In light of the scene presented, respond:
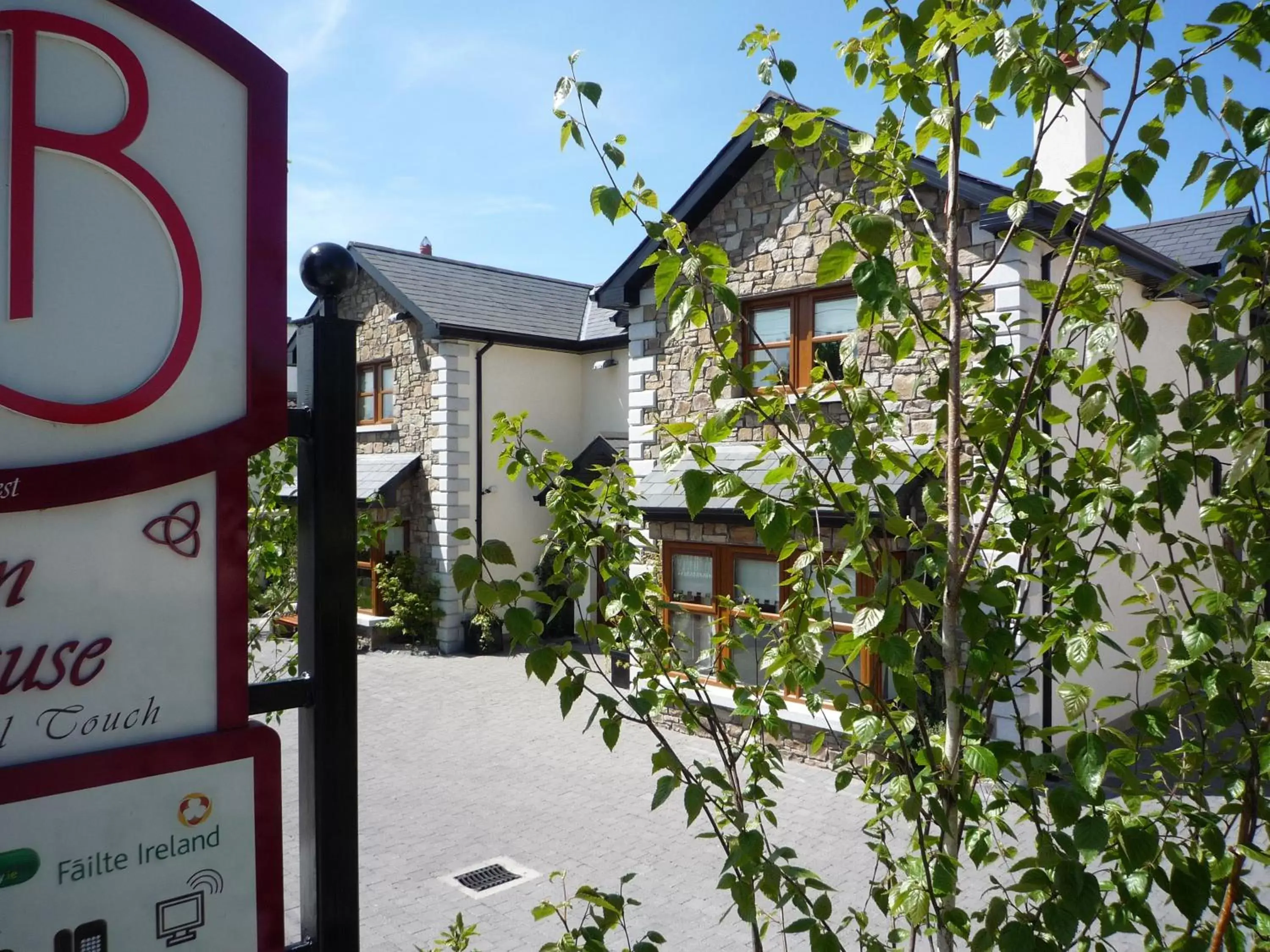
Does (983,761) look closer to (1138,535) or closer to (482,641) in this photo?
(1138,535)

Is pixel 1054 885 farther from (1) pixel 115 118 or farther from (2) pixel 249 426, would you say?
(1) pixel 115 118

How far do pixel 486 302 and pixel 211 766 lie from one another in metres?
16.1

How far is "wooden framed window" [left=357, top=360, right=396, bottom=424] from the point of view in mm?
17094

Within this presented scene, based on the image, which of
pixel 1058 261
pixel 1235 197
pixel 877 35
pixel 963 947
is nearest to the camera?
pixel 1235 197

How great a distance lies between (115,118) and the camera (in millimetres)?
1787

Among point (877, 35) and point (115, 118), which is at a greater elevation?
point (877, 35)

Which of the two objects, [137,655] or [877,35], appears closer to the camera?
[137,655]

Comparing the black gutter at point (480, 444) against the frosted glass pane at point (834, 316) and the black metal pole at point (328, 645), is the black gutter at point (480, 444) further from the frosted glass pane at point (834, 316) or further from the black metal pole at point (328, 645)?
the black metal pole at point (328, 645)

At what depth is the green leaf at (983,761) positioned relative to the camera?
75.2 inches

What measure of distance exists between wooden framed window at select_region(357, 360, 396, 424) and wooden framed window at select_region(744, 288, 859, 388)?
27.8 feet

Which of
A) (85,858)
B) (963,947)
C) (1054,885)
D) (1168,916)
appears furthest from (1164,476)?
(1168,916)

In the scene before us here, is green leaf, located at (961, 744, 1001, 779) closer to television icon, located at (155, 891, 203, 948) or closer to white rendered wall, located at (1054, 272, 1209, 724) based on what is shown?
television icon, located at (155, 891, 203, 948)

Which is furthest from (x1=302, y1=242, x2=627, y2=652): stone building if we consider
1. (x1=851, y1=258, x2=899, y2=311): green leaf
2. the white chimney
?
(x1=851, y1=258, x2=899, y2=311): green leaf

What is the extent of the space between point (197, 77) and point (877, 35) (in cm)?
155
